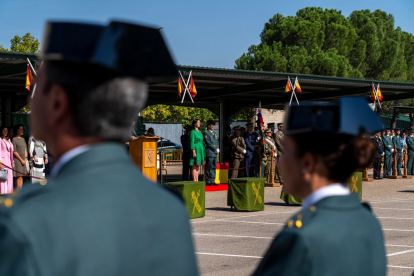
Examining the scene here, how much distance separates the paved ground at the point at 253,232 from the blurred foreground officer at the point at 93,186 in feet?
19.5

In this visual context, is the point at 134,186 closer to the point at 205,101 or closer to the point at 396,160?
the point at 396,160

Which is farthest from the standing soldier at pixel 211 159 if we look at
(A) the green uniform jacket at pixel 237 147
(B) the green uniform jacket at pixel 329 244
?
(B) the green uniform jacket at pixel 329 244

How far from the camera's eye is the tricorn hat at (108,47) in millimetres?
1451

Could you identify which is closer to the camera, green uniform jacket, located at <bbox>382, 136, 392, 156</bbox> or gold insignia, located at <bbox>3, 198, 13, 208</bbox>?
gold insignia, located at <bbox>3, 198, 13, 208</bbox>

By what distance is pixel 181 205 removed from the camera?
5.16 ft

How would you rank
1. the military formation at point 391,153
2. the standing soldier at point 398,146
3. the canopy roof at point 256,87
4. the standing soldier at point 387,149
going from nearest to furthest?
1. the canopy roof at point 256,87
2. the military formation at point 391,153
3. the standing soldier at point 387,149
4. the standing soldier at point 398,146

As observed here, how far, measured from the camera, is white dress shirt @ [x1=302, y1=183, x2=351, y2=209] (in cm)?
213

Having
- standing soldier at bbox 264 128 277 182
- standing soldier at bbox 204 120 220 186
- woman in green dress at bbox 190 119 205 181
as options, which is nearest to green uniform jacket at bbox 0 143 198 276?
woman in green dress at bbox 190 119 205 181

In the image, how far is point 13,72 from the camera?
1778cm

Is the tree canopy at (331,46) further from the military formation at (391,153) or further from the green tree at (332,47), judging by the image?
the military formation at (391,153)

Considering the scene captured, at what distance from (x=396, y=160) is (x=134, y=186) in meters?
25.9

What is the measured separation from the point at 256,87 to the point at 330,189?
2184 centimetres

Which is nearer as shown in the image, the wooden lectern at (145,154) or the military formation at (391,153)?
the wooden lectern at (145,154)

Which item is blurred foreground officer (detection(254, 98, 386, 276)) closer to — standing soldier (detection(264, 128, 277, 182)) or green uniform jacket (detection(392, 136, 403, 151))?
standing soldier (detection(264, 128, 277, 182))
